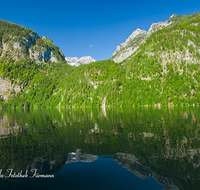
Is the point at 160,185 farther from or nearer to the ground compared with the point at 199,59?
nearer to the ground

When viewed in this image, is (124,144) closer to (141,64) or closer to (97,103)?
(97,103)

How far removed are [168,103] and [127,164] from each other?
154882 mm

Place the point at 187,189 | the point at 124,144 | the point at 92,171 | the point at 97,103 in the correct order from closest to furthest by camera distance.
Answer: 1. the point at 187,189
2. the point at 92,171
3. the point at 124,144
4. the point at 97,103

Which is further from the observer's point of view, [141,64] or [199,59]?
[141,64]

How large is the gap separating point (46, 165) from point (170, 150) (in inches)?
476

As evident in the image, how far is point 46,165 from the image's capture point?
11.6 metres

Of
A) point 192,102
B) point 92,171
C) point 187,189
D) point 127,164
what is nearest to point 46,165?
point 92,171

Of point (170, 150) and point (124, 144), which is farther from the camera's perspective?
point (124, 144)

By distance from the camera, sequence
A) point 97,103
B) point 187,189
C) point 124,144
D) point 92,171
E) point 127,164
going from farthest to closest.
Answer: point 97,103, point 124,144, point 127,164, point 92,171, point 187,189

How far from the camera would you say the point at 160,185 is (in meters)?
8.77

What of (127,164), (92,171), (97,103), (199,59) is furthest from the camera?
(97,103)

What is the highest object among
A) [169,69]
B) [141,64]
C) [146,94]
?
[141,64]

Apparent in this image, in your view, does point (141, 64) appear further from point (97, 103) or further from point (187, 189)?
point (187, 189)

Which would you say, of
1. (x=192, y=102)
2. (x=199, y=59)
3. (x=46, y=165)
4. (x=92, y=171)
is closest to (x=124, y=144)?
(x=92, y=171)
